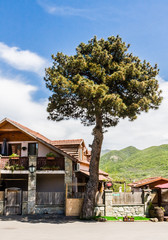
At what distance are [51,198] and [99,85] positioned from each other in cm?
1024

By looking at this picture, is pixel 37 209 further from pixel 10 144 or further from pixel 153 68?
pixel 153 68

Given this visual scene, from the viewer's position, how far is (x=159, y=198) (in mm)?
21250

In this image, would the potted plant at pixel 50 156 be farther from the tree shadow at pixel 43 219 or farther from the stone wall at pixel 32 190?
the tree shadow at pixel 43 219

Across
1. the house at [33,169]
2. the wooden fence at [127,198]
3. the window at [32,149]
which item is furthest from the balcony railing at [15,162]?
the wooden fence at [127,198]

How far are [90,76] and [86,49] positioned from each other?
2.48m

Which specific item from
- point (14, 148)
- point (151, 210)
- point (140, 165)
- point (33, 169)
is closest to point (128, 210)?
point (151, 210)

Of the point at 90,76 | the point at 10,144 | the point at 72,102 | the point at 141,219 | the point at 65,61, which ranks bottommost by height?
the point at 141,219

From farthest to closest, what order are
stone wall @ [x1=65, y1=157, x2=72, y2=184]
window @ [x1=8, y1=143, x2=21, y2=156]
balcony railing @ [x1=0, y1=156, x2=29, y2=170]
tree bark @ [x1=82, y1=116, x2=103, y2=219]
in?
window @ [x1=8, y1=143, x2=21, y2=156]
balcony railing @ [x1=0, y1=156, x2=29, y2=170]
stone wall @ [x1=65, y1=157, x2=72, y2=184]
tree bark @ [x1=82, y1=116, x2=103, y2=219]

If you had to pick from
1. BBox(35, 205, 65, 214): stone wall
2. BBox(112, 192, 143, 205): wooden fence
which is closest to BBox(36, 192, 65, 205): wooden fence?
BBox(35, 205, 65, 214): stone wall

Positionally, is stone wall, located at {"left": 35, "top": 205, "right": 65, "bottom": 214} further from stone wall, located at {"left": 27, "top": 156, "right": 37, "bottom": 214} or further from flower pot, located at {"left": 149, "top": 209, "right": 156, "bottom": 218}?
flower pot, located at {"left": 149, "top": 209, "right": 156, "bottom": 218}

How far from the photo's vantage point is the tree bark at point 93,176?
1981 centimetres

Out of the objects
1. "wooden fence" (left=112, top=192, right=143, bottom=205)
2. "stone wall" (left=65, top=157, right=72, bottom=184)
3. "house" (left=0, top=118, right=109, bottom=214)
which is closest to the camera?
"wooden fence" (left=112, top=192, right=143, bottom=205)

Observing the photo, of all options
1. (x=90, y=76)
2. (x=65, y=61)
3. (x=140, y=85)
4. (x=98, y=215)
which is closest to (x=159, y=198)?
(x=98, y=215)

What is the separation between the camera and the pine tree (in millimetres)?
18859
